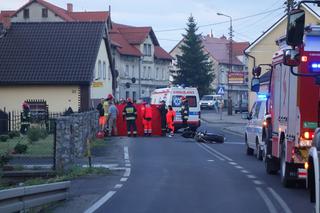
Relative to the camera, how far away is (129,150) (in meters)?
27.8

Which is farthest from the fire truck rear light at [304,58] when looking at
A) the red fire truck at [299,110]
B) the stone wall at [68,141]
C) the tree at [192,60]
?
the tree at [192,60]

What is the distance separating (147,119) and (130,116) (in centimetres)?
111

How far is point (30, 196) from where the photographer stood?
39.4 feet

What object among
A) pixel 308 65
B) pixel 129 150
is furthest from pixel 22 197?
pixel 129 150

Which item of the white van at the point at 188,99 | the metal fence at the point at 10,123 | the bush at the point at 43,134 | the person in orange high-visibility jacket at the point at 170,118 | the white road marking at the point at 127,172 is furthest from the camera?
the white van at the point at 188,99

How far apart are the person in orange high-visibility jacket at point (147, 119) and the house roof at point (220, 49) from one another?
3757 inches

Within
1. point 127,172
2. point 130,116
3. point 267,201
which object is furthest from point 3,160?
point 130,116

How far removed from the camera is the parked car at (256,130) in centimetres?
2355

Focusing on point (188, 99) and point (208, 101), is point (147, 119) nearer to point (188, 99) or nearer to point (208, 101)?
point (188, 99)

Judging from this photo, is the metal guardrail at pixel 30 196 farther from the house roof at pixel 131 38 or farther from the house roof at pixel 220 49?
the house roof at pixel 220 49

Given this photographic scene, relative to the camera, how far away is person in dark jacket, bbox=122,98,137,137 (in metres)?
36.5

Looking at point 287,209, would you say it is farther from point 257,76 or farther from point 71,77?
point 71,77

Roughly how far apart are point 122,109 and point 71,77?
9.19 m

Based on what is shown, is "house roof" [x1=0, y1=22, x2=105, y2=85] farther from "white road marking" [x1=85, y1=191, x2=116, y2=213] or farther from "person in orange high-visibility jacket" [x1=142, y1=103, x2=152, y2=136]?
"white road marking" [x1=85, y1=191, x2=116, y2=213]
